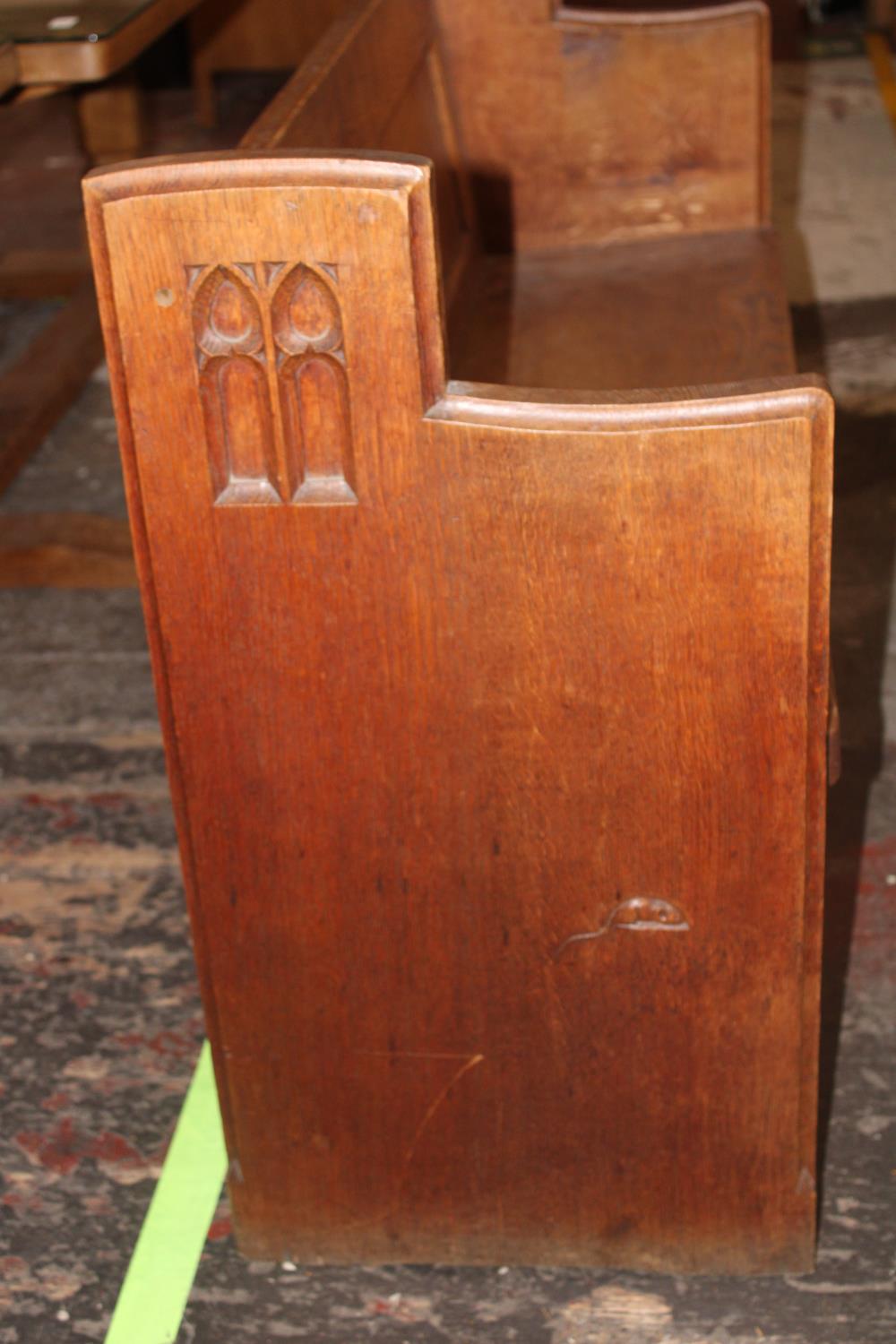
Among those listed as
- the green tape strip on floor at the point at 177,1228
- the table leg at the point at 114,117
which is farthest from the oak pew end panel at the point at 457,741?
the table leg at the point at 114,117

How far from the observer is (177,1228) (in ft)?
6.99

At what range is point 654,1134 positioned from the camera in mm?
1912

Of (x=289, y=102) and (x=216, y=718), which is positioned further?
(x=289, y=102)

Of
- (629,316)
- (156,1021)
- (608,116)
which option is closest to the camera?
(156,1021)

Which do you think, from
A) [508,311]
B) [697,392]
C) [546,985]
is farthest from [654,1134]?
[508,311]

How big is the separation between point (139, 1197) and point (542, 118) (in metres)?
2.21

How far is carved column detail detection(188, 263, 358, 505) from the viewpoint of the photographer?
1531 mm

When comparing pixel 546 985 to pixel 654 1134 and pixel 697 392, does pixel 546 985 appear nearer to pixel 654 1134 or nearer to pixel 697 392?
pixel 654 1134

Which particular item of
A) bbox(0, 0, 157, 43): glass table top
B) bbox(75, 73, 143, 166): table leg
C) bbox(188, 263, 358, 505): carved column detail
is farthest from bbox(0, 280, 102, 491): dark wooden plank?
bbox(188, 263, 358, 505): carved column detail

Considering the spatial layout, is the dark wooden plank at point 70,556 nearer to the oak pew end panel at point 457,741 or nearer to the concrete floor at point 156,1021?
the concrete floor at point 156,1021

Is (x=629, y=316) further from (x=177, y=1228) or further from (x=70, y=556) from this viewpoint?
(x=177, y=1228)

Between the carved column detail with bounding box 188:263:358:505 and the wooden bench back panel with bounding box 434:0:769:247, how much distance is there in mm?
1938

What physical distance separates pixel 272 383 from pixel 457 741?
1.35 feet

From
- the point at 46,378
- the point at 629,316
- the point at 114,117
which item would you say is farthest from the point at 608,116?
the point at 114,117
